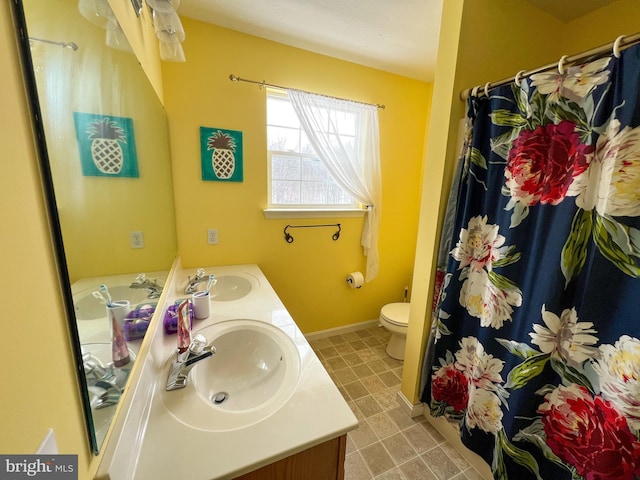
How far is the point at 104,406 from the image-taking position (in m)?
0.57

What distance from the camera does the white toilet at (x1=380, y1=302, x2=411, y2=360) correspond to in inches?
81.1

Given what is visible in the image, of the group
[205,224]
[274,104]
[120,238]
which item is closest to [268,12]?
[274,104]

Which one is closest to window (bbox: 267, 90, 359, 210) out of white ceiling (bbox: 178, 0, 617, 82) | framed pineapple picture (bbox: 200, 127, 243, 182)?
framed pineapple picture (bbox: 200, 127, 243, 182)

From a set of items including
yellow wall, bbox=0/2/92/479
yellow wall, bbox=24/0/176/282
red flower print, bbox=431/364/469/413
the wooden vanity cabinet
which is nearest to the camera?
yellow wall, bbox=0/2/92/479

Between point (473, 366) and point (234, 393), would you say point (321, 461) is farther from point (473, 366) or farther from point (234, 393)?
point (473, 366)

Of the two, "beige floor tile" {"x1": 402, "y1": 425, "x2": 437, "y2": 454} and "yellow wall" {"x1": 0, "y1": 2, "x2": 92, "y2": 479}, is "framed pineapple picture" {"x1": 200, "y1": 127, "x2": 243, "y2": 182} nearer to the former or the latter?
"yellow wall" {"x1": 0, "y1": 2, "x2": 92, "y2": 479}

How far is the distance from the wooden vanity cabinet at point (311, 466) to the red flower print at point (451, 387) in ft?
2.94

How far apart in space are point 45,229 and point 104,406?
414 mm

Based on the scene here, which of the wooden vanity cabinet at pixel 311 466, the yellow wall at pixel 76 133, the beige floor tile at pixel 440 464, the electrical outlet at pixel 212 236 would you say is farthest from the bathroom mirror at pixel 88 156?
the beige floor tile at pixel 440 464

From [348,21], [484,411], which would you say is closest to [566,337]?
[484,411]

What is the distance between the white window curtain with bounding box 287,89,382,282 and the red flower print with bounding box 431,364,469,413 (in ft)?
3.88

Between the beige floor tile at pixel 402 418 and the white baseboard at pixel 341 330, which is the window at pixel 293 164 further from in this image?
the beige floor tile at pixel 402 418

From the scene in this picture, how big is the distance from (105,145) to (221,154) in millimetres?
1188

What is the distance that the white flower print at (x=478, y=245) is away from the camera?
3.81ft
